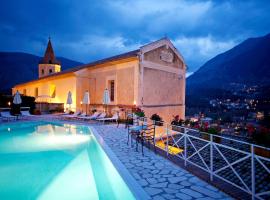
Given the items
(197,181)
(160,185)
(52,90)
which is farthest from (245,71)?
(160,185)

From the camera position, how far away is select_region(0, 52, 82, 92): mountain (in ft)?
266

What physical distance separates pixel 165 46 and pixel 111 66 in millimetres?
Result: 4976

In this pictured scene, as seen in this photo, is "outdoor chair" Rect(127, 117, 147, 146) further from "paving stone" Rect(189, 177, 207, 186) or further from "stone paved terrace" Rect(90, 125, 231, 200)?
"paving stone" Rect(189, 177, 207, 186)

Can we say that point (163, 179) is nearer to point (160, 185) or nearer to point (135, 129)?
point (160, 185)

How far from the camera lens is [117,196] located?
455 cm

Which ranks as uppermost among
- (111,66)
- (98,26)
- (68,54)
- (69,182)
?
(68,54)

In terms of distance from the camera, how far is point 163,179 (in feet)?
15.0

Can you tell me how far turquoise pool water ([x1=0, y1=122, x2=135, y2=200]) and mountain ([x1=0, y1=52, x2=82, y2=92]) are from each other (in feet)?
232

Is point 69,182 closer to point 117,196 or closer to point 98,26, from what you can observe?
point 117,196

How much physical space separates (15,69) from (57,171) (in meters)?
99.9

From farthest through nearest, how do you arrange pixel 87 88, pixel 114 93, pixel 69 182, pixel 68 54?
1. pixel 68 54
2. pixel 87 88
3. pixel 114 93
4. pixel 69 182

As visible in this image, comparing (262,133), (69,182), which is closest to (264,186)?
(262,133)

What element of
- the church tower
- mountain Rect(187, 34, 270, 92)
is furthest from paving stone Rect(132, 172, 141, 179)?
mountain Rect(187, 34, 270, 92)

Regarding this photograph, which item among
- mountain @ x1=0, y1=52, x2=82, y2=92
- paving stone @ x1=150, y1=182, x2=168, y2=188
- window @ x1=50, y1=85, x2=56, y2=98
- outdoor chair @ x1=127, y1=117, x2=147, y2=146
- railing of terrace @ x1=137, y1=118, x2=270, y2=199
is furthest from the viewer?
mountain @ x1=0, y1=52, x2=82, y2=92
